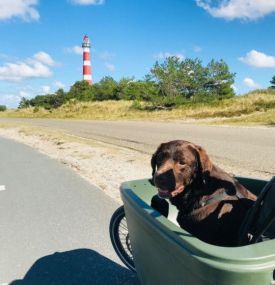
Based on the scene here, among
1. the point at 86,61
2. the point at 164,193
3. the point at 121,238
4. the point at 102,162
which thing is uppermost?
the point at 86,61

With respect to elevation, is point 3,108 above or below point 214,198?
below

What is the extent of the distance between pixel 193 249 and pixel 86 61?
80057 millimetres

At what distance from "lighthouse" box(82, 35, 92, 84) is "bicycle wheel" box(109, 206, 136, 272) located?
70.5 m

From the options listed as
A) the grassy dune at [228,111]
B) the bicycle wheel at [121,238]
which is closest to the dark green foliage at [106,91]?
the grassy dune at [228,111]

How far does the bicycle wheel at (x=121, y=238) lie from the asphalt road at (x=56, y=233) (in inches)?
4.0

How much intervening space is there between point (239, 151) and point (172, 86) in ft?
106

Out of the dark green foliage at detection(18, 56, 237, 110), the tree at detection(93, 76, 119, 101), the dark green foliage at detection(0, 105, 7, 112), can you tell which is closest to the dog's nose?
the dark green foliage at detection(18, 56, 237, 110)

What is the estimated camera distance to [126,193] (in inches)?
119

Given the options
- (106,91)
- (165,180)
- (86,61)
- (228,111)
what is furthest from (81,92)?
(165,180)

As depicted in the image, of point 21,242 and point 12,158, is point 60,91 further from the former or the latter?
point 21,242

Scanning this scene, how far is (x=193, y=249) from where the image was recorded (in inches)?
75.1

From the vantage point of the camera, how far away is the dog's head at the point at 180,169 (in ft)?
10.3

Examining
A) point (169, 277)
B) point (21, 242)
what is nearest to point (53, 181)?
point (21, 242)

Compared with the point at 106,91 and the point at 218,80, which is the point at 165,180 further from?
the point at 106,91
